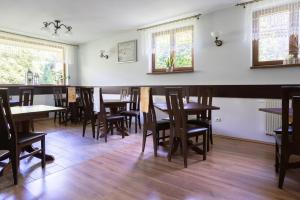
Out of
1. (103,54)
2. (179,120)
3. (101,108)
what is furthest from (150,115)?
(103,54)

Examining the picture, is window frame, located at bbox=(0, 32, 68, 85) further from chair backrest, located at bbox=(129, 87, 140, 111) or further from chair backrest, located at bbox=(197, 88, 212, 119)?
chair backrest, located at bbox=(197, 88, 212, 119)

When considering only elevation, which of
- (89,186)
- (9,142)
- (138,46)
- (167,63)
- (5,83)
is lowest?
(89,186)

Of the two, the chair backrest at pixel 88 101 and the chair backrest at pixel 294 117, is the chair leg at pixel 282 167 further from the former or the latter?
the chair backrest at pixel 88 101

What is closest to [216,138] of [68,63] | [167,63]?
[167,63]

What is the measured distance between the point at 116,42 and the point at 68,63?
1819mm

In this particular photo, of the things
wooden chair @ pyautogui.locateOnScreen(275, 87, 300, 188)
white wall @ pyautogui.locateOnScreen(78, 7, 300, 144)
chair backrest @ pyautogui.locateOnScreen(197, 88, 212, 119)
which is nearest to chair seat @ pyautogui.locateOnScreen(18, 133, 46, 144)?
chair backrest @ pyautogui.locateOnScreen(197, 88, 212, 119)

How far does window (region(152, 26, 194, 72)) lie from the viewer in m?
4.34

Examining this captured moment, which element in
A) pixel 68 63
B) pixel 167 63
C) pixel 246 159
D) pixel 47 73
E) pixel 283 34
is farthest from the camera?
pixel 68 63

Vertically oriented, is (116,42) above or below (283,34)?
above

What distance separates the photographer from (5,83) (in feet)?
16.9

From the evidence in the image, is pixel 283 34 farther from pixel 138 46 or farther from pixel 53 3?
pixel 53 3

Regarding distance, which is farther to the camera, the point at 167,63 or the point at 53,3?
the point at 167,63

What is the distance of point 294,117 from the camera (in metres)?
1.81

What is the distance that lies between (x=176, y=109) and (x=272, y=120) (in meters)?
1.85
